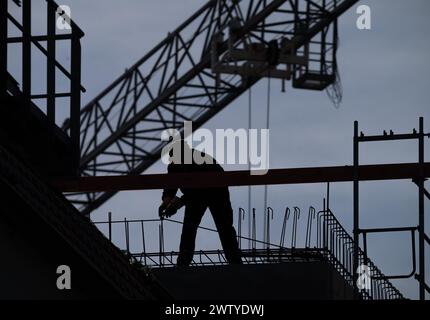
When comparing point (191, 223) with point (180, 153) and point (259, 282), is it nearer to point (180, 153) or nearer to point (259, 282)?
point (180, 153)

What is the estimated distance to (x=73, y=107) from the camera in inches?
825

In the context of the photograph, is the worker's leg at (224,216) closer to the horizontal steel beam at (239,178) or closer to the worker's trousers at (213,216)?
the worker's trousers at (213,216)

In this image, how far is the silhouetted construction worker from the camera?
2216 cm

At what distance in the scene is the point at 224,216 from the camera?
22.7 metres

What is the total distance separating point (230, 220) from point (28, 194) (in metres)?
6.00

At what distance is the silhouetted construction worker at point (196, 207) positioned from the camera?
72.7 feet

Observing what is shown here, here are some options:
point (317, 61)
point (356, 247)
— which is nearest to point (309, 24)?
point (317, 61)

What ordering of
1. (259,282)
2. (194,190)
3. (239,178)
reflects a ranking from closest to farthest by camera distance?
(239,178), (259,282), (194,190)

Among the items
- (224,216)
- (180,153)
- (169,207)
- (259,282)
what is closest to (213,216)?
(224,216)

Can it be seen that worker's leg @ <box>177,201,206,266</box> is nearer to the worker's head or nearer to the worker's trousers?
the worker's trousers

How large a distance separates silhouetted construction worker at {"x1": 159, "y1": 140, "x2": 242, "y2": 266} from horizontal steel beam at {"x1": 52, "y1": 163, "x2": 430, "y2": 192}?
4.68 ft

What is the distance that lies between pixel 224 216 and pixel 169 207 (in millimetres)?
871

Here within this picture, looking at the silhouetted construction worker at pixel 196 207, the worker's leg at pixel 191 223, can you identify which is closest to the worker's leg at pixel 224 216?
the silhouetted construction worker at pixel 196 207
